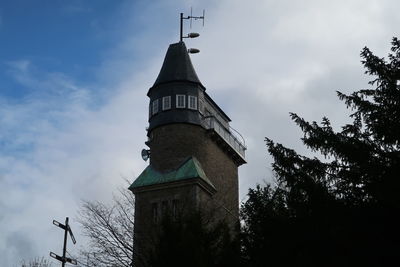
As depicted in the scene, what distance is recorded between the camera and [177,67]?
41.0 metres

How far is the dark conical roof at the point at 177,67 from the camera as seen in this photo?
40375 millimetres

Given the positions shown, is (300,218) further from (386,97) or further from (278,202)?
(386,97)

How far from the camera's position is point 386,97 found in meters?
15.6

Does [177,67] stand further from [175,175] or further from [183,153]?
[175,175]

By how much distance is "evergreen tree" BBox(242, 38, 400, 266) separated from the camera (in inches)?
565

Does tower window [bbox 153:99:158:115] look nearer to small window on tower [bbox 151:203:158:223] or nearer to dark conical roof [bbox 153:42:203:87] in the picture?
dark conical roof [bbox 153:42:203:87]

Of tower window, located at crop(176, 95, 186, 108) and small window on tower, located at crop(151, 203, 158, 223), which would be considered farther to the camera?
tower window, located at crop(176, 95, 186, 108)

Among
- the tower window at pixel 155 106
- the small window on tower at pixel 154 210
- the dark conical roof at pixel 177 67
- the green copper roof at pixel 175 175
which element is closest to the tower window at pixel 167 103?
the tower window at pixel 155 106

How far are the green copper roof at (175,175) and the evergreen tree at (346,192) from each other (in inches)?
757

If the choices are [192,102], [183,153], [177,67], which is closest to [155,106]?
[192,102]

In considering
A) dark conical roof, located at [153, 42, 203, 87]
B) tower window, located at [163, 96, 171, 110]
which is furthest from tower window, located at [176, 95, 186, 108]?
dark conical roof, located at [153, 42, 203, 87]

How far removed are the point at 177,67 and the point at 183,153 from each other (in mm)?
6121

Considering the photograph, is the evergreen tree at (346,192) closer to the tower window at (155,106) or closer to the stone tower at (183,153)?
the stone tower at (183,153)

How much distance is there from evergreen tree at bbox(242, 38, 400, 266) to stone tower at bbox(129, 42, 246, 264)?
18269mm
